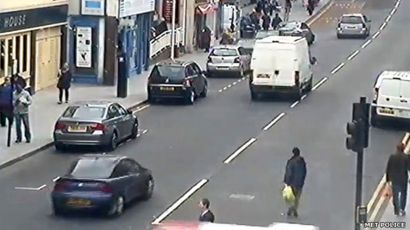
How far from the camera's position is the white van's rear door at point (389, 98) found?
122 ft

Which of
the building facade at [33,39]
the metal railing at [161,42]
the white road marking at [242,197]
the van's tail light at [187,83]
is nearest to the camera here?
the white road marking at [242,197]

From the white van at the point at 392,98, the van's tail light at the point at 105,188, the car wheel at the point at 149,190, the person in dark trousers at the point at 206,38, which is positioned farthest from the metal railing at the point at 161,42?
the van's tail light at the point at 105,188

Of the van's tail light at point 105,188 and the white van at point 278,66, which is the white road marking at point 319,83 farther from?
the van's tail light at point 105,188

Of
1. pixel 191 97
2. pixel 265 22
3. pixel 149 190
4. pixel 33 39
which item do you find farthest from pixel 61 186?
pixel 265 22

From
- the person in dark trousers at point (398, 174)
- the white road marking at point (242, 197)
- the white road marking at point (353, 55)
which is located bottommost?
the white road marking at point (353, 55)

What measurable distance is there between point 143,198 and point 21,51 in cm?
1758

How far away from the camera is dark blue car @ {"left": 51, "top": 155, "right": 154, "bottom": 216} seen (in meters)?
23.5

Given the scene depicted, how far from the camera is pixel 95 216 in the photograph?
78.9 ft

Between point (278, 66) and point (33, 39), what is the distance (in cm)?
880

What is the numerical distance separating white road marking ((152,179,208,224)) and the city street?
144 mm

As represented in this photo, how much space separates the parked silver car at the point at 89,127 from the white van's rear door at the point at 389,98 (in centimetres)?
895

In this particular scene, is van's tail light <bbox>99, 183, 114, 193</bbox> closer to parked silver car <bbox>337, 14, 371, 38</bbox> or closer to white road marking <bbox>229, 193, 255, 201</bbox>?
white road marking <bbox>229, 193, 255, 201</bbox>

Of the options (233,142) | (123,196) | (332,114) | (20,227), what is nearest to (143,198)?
(123,196)

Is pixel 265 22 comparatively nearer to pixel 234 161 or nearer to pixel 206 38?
pixel 206 38
